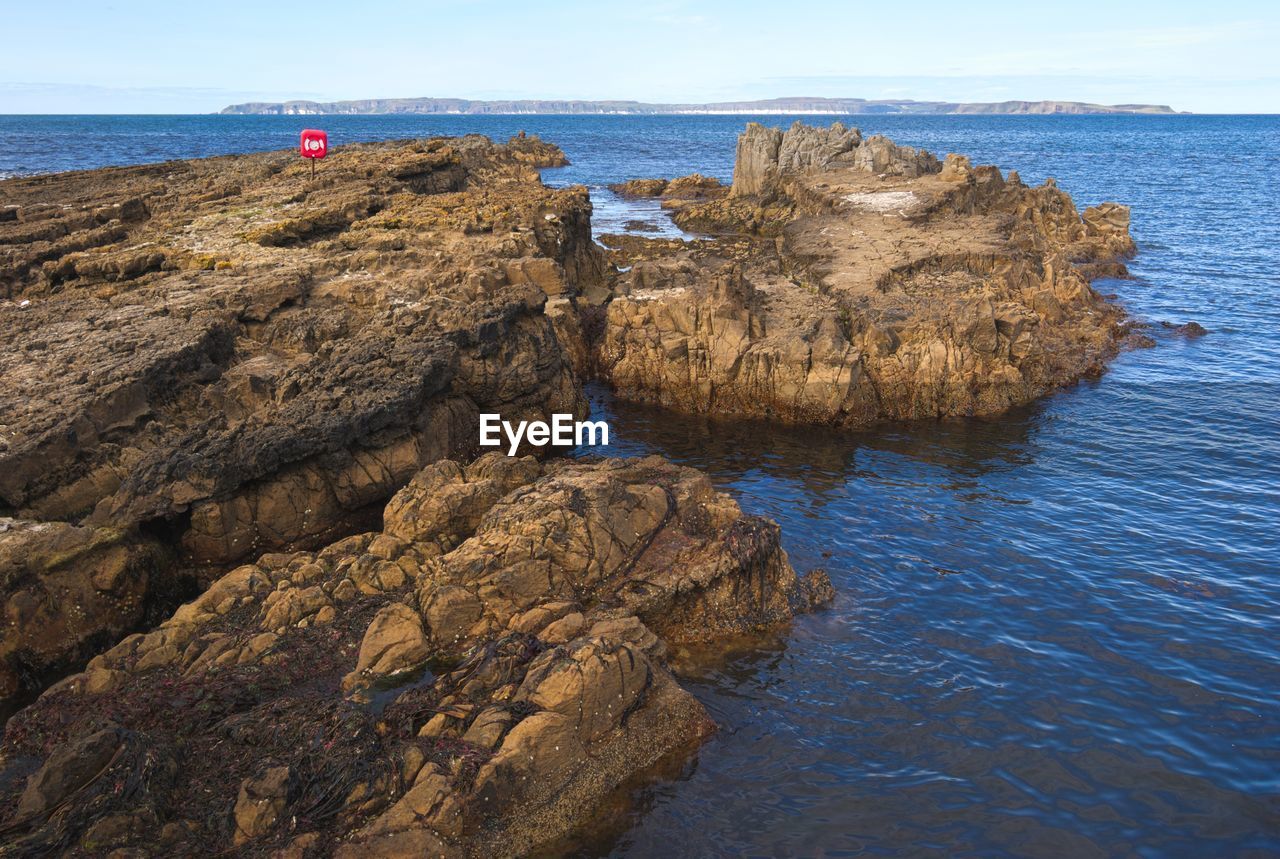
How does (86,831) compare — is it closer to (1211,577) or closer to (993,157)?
(1211,577)

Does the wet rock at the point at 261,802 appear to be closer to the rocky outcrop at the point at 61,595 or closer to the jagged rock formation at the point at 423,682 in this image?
the jagged rock formation at the point at 423,682

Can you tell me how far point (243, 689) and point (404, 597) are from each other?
355 cm

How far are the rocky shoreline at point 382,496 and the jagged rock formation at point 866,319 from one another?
0.57ft

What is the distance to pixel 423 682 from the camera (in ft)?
54.0

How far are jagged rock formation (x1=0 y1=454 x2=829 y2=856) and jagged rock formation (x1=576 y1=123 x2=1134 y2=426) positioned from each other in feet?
39.0

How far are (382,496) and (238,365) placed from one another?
6.85 metres

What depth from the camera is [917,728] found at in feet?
55.8

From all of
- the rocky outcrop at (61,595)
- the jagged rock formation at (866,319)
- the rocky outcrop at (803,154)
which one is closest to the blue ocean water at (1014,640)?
the jagged rock formation at (866,319)

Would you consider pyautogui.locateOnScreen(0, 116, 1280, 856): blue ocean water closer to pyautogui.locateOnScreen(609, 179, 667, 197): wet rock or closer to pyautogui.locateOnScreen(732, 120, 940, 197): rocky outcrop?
pyautogui.locateOnScreen(732, 120, 940, 197): rocky outcrop

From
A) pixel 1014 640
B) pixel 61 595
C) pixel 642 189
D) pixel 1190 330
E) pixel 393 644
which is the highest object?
pixel 642 189

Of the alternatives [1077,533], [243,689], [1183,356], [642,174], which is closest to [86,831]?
[243,689]

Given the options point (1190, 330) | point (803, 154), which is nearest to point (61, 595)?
point (1190, 330)

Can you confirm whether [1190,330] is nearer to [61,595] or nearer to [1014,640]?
[1014,640]

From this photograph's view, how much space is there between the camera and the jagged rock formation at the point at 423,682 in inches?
517
